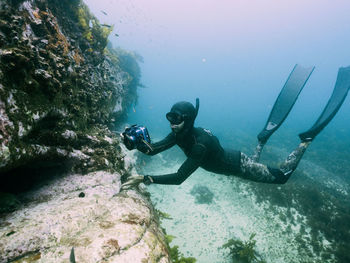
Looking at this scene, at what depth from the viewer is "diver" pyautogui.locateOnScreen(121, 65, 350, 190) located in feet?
13.0

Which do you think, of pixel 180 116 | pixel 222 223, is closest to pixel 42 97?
pixel 180 116

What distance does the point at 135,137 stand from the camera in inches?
156

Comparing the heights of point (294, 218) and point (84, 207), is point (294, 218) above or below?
below

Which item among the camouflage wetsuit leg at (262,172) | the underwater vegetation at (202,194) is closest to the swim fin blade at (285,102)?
the camouflage wetsuit leg at (262,172)

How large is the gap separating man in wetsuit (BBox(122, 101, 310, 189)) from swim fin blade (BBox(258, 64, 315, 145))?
98 centimetres

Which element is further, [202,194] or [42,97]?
[202,194]

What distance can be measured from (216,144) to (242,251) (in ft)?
16.0

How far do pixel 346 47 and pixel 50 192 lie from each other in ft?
435

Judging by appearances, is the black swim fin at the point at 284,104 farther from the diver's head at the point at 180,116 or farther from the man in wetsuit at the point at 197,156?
the diver's head at the point at 180,116

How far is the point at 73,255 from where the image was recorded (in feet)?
5.84

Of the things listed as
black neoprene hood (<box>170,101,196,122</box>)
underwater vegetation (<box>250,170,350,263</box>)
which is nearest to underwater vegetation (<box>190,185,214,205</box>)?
underwater vegetation (<box>250,170,350,263</box>)

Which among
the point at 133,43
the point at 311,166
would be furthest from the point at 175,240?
the point at 133,43

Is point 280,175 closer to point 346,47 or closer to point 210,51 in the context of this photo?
point 346,47

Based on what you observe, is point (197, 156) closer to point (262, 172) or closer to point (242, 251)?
point (262, 172)
